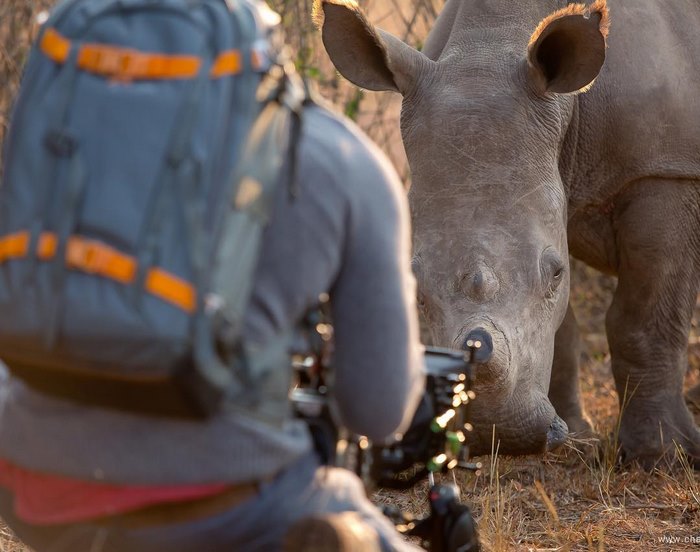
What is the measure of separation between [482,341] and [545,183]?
78 centimetres

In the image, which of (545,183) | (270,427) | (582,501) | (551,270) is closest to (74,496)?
(270,427)

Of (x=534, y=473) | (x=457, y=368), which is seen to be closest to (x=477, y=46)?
(x=534, y=473)

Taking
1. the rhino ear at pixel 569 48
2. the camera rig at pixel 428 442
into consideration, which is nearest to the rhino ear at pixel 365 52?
the rhino ear at pixel 569 48

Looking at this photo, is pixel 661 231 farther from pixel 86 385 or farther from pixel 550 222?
pixel 86 385

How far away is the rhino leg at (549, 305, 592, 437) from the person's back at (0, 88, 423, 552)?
3368 millimetres

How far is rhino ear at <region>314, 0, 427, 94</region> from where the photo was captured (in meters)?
4.39

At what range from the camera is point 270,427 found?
6.52 feet

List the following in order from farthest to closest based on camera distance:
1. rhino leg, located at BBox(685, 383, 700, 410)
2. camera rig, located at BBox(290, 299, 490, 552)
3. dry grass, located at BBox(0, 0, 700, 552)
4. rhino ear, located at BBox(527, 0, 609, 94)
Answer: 1. rhino leg, located at BBox(685, 383, 700, 410)
2. rhino ear, located at BBox(527, 0, 609, 94)
3. dry grass, located at BBox(0, 0, 700, 552)
4. camera rig, located at BBox(290, 299, 490, 552)

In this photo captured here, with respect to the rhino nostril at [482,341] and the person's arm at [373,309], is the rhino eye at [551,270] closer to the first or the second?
the rhino nostril at [482,341]

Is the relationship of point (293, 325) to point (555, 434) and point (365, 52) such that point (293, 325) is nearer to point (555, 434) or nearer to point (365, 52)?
point (555, 434)

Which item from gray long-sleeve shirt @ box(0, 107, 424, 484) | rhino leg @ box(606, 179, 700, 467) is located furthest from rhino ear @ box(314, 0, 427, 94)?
gray long-sleeve shirt @ box(0, 107, 424, 484)

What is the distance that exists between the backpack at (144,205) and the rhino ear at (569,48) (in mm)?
2311

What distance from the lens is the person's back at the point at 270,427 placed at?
194cm

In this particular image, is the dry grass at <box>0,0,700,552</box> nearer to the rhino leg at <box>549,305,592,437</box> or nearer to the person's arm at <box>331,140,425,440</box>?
the rhino leg at <box>549,305,592,437</box>
